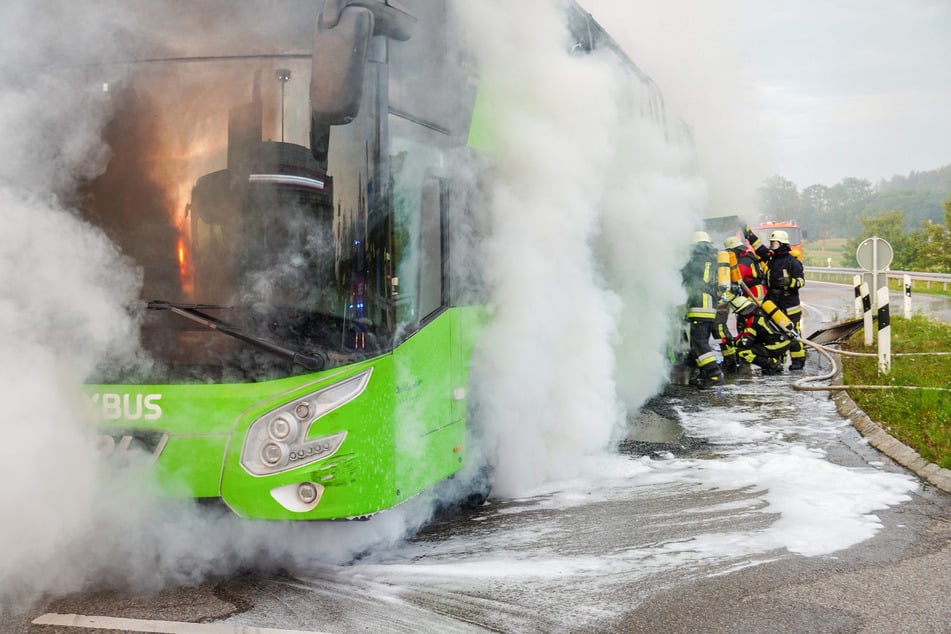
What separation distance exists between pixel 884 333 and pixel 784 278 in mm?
2383

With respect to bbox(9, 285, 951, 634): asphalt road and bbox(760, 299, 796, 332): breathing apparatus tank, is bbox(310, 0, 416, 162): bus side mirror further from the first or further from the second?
bbox(760, 299, 796, 332): breathing apparatus tank

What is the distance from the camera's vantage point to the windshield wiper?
3.86 m

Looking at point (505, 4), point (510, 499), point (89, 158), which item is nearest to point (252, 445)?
point (89, 158)

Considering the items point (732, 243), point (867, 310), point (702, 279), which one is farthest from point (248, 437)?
point (867, 310)

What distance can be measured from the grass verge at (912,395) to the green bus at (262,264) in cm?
448

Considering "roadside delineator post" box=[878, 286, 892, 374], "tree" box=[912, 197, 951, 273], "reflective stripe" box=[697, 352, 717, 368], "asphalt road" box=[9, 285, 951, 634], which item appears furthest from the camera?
"tree" box=[912, 197, 951, 273]

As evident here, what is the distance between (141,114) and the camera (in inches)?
158

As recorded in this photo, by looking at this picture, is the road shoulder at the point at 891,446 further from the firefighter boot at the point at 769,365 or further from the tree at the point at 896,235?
the tree at the point at 896,235

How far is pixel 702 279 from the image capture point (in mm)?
→ 10875

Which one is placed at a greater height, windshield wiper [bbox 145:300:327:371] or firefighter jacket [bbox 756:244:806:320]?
firefighter jacket [bbox 756:244:806:320]

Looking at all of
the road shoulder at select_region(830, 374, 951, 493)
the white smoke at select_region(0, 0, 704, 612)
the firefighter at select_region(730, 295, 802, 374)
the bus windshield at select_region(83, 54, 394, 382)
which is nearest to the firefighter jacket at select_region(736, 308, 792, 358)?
the firefighter at select_region(730, 295, 802, 374)

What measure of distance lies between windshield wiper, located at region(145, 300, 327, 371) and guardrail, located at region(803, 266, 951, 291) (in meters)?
23.4

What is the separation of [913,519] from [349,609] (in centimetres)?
345

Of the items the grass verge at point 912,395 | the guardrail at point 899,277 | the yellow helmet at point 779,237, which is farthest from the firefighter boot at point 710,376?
the guardrail at point 899,277
